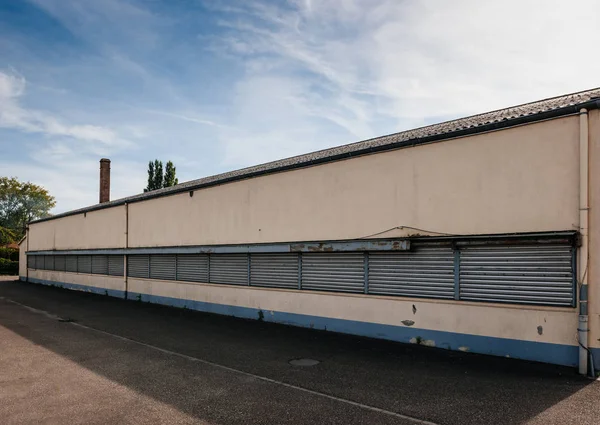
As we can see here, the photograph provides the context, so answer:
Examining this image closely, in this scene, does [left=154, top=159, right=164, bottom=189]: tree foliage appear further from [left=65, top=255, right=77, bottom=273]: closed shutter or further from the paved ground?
the paved ground

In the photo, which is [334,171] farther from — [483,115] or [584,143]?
[584,143]

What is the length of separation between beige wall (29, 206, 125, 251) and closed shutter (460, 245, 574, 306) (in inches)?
700

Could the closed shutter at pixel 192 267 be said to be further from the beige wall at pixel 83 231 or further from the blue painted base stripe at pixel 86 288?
the blue painted base stripe at pixel 86 288

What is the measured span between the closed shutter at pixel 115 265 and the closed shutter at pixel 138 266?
0.80 m

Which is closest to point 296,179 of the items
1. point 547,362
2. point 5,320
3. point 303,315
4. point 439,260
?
point 303,315

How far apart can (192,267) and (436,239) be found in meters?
10.7

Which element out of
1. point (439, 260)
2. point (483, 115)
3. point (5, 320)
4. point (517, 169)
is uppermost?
point (483, 115)

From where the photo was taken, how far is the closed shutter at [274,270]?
13.2 m

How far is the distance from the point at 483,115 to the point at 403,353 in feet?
24.5

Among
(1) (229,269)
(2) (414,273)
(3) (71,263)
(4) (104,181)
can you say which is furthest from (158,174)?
(2) (414,273)

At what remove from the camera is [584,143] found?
309 inches

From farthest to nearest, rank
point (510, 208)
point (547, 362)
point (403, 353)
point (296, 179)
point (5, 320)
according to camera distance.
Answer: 1. point (5, 320)
2. point (296, 179)
3. point (403, 353)
4. point (510, 208)
5. point (547, 362)

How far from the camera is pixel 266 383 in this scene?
7.37 m

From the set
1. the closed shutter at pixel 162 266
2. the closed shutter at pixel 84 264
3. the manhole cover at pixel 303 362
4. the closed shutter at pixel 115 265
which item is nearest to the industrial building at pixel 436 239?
the closed shutter at pixel 162 266
